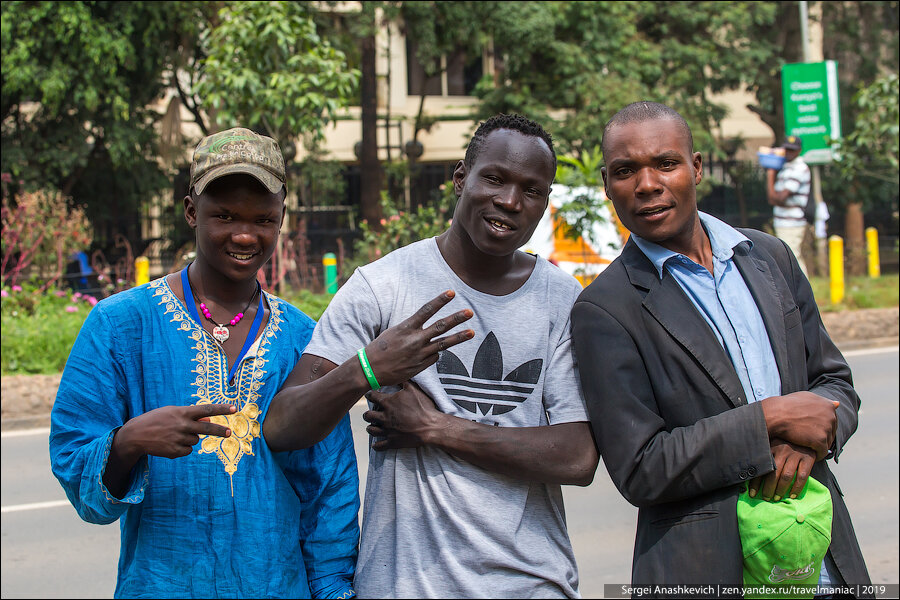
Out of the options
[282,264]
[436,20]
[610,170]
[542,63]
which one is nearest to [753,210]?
[542,63]

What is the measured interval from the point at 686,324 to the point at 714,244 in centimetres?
31

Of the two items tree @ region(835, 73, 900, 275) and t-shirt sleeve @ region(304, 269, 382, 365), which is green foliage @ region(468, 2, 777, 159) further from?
t-shirt sleeve @ region(304, 269, 382, 365)

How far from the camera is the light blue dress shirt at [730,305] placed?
7.22 feet

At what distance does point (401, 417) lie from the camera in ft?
7.08

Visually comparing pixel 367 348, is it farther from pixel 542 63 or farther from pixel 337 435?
pixel 542 63

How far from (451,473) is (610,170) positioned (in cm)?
89

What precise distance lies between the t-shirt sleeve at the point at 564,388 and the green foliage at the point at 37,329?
7.91m

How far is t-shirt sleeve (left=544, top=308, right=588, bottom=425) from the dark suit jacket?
0.04 meters

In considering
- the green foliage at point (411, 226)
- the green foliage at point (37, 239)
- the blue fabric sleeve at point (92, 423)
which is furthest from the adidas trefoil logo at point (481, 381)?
the green foliage at point (37, 239)

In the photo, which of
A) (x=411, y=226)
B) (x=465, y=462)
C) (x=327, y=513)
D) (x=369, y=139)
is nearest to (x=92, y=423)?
(x=327, y=513)

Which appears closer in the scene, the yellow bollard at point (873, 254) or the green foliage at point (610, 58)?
the yellow bollard at point (873, 254)

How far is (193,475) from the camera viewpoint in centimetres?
211

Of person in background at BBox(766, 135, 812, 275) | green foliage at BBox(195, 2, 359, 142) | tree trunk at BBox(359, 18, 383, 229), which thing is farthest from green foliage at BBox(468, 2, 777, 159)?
green foliage at BBox(195, 2, 359, 142)

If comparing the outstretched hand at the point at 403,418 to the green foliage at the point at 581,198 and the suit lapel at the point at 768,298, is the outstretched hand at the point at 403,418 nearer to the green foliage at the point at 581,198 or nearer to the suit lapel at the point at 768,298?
the suit lapel at the point at 768,298
